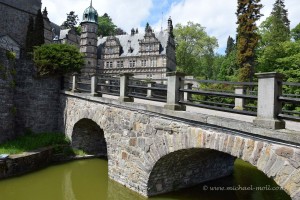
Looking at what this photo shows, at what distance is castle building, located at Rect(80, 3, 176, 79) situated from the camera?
144 feet

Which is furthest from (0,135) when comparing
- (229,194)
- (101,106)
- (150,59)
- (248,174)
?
(150,59)

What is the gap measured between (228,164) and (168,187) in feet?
12.3

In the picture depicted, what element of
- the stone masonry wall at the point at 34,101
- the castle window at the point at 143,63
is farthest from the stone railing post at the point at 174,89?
the castle window at the point at 143,63

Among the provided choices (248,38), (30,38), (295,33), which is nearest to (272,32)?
(248,38)

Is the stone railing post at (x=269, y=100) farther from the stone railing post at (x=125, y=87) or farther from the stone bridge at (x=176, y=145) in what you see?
the stone railing post at (x=125, y=87)

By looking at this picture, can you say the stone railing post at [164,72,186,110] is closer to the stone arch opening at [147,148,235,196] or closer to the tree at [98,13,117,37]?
the stone arch opening at [147,148,235,196]

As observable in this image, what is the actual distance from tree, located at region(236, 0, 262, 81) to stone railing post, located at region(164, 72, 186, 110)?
1841cm

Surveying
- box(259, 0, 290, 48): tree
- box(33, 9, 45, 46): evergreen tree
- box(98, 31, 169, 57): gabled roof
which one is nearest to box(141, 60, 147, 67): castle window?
box(98, 31, 169, 57): gabled roof

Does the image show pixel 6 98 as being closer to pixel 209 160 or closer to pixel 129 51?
pixel 209 160

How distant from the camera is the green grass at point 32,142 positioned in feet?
39.1

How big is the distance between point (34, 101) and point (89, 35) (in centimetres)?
3437

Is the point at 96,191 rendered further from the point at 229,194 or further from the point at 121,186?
the point at 229,194

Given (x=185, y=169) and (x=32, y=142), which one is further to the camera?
(x=32, y=142)

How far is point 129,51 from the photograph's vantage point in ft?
153
